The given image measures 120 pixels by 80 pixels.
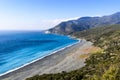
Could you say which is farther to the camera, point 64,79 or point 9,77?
point 9,77

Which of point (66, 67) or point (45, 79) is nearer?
point (45, 79)

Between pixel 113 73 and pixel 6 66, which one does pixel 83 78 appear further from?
pixel 6 66

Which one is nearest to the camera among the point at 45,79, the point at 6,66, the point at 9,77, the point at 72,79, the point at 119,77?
the point at 119,77

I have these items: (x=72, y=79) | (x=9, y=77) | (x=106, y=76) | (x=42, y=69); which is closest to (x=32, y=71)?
(x=42, y=69)

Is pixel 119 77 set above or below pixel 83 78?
above

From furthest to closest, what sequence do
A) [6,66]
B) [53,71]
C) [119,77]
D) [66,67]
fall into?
[6,66]
[66,67]
[53,71]
[119,77]

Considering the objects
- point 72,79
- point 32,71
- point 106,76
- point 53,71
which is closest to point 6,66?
point 32,71

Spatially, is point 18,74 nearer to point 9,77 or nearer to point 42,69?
point 9,77

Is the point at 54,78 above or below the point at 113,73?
below

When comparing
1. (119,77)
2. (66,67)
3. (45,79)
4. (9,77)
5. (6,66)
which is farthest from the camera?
(6,66)
